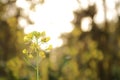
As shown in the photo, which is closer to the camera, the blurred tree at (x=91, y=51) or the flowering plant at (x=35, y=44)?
the flowering plant at (x=35, y=44)

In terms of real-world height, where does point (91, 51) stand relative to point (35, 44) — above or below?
below

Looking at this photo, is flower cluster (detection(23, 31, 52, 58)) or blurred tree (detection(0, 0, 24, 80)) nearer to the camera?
flower cluster (detection(23, 31, 52, 58))

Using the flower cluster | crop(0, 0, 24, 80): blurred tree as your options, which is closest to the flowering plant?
the flower cluster

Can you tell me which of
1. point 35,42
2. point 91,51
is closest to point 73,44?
point 91,51

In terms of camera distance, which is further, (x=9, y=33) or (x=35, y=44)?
(x=9, y=33)

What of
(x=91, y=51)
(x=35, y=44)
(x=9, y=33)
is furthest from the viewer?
(x=91, y=51)

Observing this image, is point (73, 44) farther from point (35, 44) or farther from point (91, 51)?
point (35, 44)

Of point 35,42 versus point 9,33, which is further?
point 9,33

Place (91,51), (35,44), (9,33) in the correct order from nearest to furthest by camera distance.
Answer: (35,44), (9,33), (91,51)

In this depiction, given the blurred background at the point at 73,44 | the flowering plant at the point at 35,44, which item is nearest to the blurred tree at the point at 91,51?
the blurred background at the point at 73,44

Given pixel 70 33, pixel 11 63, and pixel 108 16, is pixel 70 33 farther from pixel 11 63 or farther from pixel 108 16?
pixel 11 63

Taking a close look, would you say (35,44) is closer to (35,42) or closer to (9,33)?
(35,42)

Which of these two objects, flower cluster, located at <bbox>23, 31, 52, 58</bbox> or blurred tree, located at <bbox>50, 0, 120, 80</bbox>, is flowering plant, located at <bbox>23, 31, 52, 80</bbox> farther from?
blurred tree, located at <bbox>50, 0, 120, 80</bbox>

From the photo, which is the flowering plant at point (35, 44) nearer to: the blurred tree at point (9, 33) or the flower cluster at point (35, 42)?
the flower cluster at point (35, 42)
